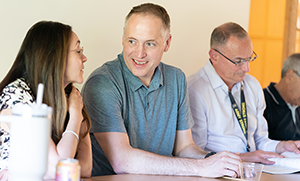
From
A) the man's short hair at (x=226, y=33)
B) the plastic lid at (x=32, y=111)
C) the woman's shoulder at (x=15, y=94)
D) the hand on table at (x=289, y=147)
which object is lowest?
the hand on table at (x=289, y=147)

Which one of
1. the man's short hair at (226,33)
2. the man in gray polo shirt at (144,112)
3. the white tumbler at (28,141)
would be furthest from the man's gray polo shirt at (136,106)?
the white tumbler at (28,141)

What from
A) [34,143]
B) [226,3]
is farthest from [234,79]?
[34,143]

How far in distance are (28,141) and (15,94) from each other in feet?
2.43

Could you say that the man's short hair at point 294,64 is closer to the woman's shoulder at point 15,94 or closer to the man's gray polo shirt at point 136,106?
the man's gray polo shirt at point 136,106

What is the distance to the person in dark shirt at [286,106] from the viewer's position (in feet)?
11.6

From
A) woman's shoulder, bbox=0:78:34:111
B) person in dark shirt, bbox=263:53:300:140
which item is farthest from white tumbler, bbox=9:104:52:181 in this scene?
person in dark shirt, bbox=263:53:300:140

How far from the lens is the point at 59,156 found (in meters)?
1.44

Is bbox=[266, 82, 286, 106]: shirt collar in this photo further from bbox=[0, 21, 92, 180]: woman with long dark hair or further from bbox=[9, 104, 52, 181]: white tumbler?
bbox=[9, 104, 52, 181]: white tumbler

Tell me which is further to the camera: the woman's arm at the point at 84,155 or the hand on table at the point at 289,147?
the hand on table at the point at 289,147

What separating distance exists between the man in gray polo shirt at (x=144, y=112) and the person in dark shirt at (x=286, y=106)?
1.51 meters

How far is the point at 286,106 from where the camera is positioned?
3611 millimetres

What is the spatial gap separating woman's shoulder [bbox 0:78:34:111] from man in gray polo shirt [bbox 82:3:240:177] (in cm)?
54

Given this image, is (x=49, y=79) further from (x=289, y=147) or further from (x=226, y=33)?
(x=289, y=147)

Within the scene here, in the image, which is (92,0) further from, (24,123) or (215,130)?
(24,123)
